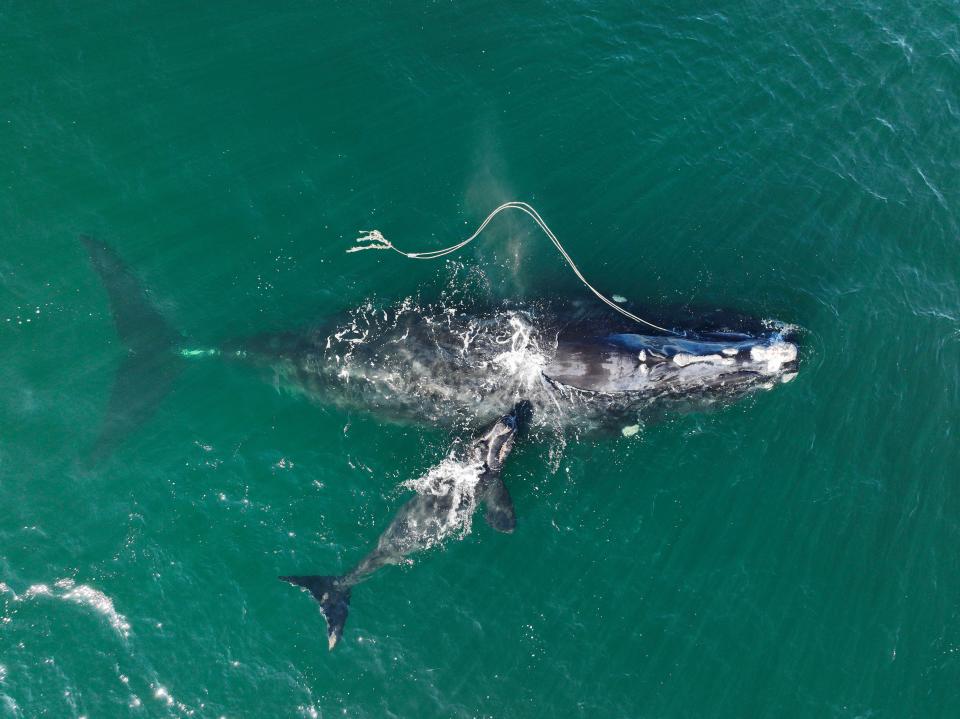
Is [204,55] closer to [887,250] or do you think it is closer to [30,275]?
[30,275]

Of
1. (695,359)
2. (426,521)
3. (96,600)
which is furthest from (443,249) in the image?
(96,600)

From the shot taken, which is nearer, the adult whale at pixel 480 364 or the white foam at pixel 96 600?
the white foam at pixel 96 600

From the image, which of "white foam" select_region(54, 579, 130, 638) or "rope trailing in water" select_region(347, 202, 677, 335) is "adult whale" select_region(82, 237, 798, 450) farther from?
"white foam" select_region(54, 579, 130, 638)

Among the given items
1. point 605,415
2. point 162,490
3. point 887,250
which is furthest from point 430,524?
point 887,250

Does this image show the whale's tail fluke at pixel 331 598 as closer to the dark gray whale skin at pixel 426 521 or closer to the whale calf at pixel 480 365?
the dark gray whale skin at pixel 426 521

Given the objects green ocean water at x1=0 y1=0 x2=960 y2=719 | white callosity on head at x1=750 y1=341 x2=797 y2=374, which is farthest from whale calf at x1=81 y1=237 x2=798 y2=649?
green ocean water at x1=0 y1=0 x2=960 y2=719

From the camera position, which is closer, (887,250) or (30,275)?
(30,275)

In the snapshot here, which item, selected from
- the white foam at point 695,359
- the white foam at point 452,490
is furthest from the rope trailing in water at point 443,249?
the white foam at point 452,490
